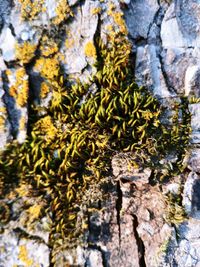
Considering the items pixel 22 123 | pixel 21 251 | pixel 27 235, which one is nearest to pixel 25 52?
pixel 22 123

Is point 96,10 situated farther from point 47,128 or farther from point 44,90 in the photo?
point 47,128

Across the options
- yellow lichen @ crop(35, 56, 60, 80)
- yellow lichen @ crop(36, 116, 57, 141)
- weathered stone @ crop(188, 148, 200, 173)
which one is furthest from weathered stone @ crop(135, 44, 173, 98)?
yellow lichen @ crop(36, 116, 57, 141)

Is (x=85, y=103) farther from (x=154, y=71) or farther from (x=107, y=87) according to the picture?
(x=154, y=71)

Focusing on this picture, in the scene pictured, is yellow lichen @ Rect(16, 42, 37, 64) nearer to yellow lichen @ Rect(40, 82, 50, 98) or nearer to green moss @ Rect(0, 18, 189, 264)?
green moss @ Rect(0, 18, 189, 264)

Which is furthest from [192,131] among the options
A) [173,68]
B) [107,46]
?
[107,46]

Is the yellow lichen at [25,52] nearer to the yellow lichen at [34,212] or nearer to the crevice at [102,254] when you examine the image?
the yellow lichen at [34,212]
